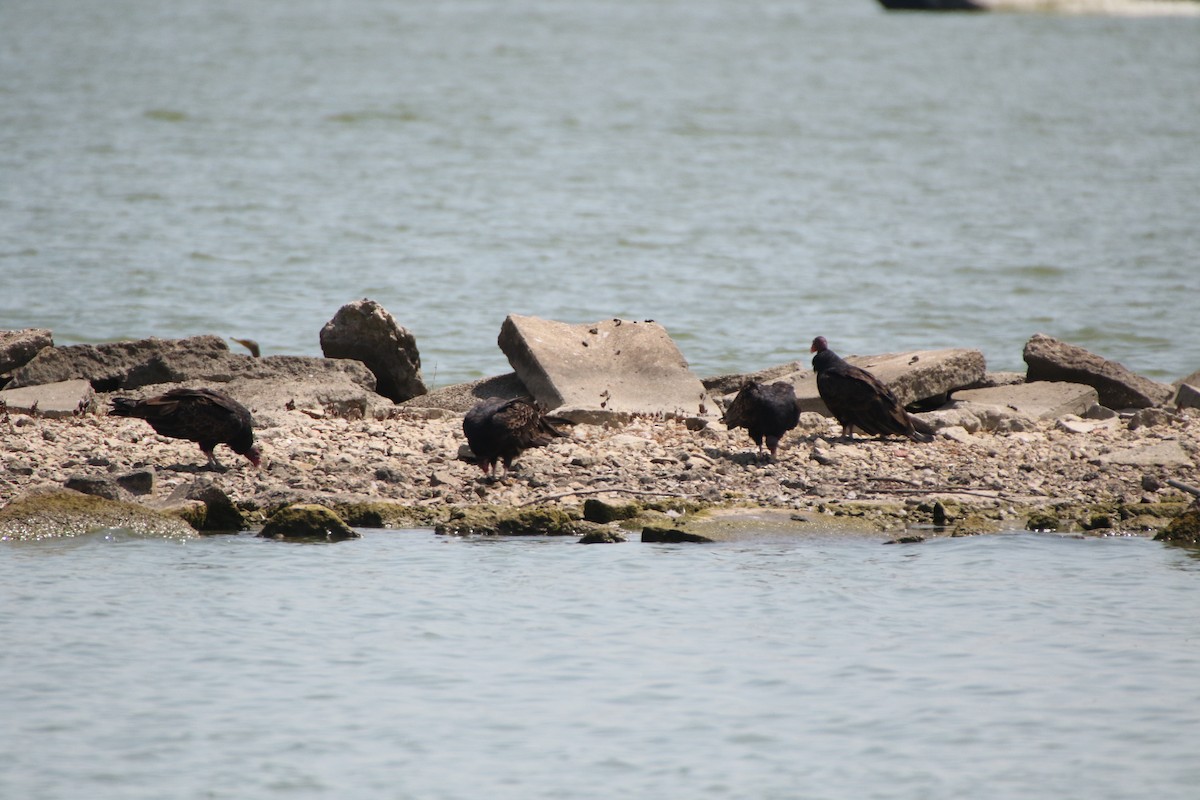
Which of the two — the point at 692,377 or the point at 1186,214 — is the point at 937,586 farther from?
the point at 1186,214

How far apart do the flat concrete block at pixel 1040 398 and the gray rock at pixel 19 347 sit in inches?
348

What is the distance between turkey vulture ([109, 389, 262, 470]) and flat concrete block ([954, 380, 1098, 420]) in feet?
21.7

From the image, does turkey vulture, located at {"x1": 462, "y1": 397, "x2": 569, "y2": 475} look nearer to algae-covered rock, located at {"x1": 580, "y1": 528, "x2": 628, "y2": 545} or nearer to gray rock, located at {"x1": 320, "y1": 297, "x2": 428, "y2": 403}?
algae-covered rock, located at {"x1": 580, "y1": 528, "x2": 628, "y2": 545}

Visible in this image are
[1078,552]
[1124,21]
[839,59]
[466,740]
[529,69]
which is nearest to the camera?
[466,740]

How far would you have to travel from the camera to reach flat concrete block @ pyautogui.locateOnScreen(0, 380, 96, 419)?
498 inches

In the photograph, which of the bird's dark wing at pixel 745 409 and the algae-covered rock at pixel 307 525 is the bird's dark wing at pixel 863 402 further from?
the algae-covered rock at pixel 307 525

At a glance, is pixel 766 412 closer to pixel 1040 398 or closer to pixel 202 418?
pixel 1040 398

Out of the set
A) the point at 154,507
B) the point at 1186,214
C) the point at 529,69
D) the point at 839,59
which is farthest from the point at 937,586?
the point at 839,59

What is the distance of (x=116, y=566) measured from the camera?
30.5 ft

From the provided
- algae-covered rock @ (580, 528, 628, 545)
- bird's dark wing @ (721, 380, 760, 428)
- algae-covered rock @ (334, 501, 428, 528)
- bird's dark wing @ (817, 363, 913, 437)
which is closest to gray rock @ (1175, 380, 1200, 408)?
bird's dark wing @ (817, 363, 913, 437)

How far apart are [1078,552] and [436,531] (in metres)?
4.25

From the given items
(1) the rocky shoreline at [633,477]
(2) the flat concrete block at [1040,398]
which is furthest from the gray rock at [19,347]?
(2) the flat concrete block at [1040,398]

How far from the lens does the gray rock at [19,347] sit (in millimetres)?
14336

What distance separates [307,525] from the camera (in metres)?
9.88
